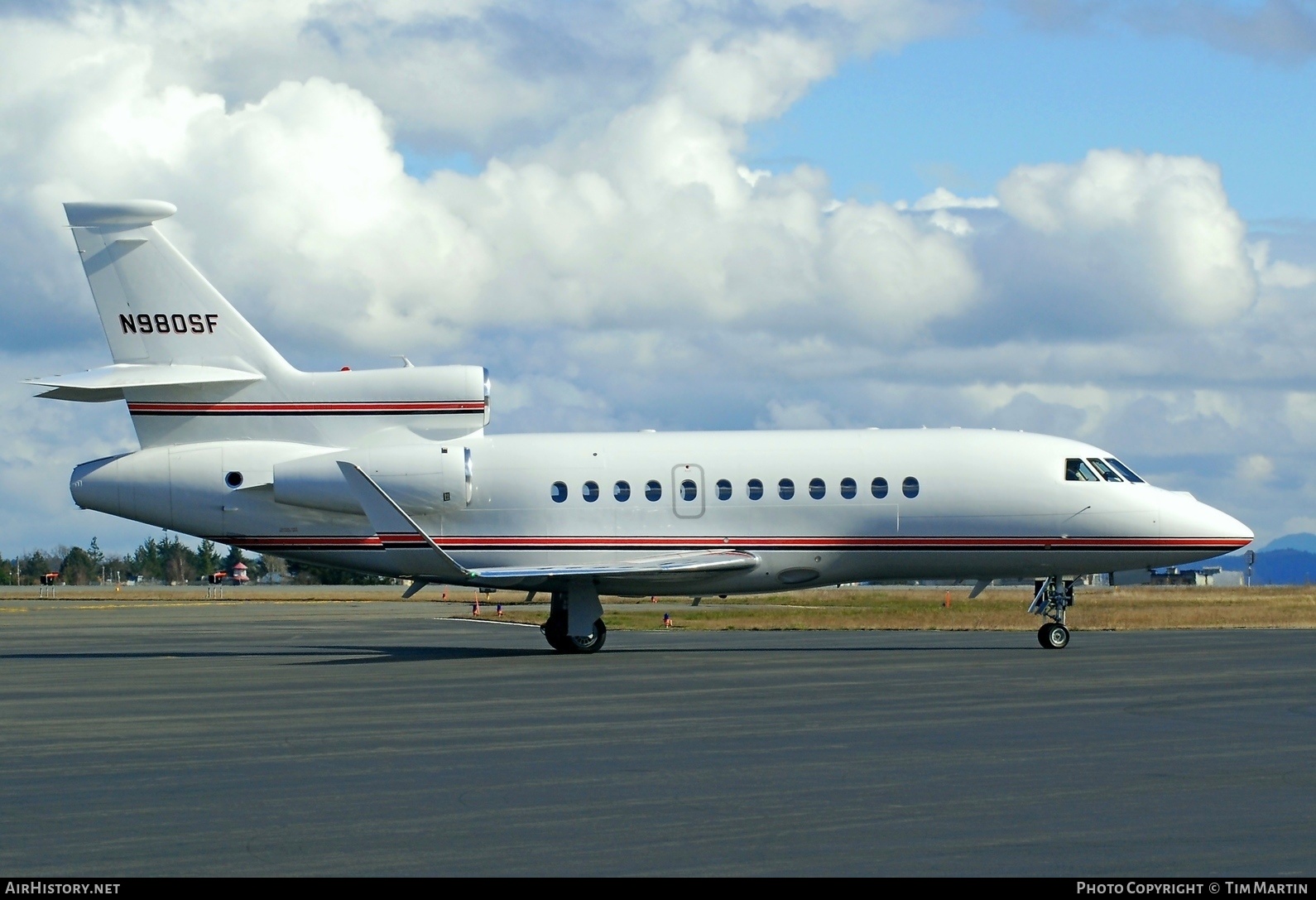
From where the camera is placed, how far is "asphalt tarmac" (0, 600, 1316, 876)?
338 inches

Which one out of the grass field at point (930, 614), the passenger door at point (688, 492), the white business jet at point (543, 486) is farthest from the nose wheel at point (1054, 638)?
the grass field at point (930, 614)

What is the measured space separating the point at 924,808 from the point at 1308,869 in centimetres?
265

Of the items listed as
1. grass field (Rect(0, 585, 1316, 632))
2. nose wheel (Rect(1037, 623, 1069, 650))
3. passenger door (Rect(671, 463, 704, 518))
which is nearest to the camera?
nose wheel (Rect(1037, 623, 1069, 650))

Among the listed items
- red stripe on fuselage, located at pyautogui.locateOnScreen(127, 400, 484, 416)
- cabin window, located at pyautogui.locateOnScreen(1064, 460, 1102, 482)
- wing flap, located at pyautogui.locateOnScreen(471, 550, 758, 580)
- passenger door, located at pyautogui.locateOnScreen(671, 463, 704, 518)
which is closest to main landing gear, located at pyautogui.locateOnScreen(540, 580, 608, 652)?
wing flap, located at pyautogui.locateOnScreen(471, 550, 758, 580)

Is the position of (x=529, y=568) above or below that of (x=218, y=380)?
below

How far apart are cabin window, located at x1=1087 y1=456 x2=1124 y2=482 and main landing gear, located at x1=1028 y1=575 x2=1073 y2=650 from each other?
2.07 m

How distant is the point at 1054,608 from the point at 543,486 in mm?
9598

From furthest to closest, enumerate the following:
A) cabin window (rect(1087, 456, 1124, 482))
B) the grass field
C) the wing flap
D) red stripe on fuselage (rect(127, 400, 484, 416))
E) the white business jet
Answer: the grass field < red stripe on fuselage (rect(127, 400, 484, 416)) < cabin window (rect(1087, 456, 1124, 482)) < the white business jet < the wing flap

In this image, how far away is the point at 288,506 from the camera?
27.2 m

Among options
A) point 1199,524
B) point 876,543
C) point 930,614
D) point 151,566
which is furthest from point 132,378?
point 151,566

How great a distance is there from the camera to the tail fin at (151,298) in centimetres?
2700

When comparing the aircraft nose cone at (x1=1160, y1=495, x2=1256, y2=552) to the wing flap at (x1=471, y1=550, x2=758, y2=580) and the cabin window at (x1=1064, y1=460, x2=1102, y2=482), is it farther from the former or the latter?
the wing flap at (x1=471, y1=550, x2=758, y2=580)

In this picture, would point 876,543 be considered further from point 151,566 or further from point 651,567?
point 151,566

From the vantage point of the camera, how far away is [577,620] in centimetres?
2661
